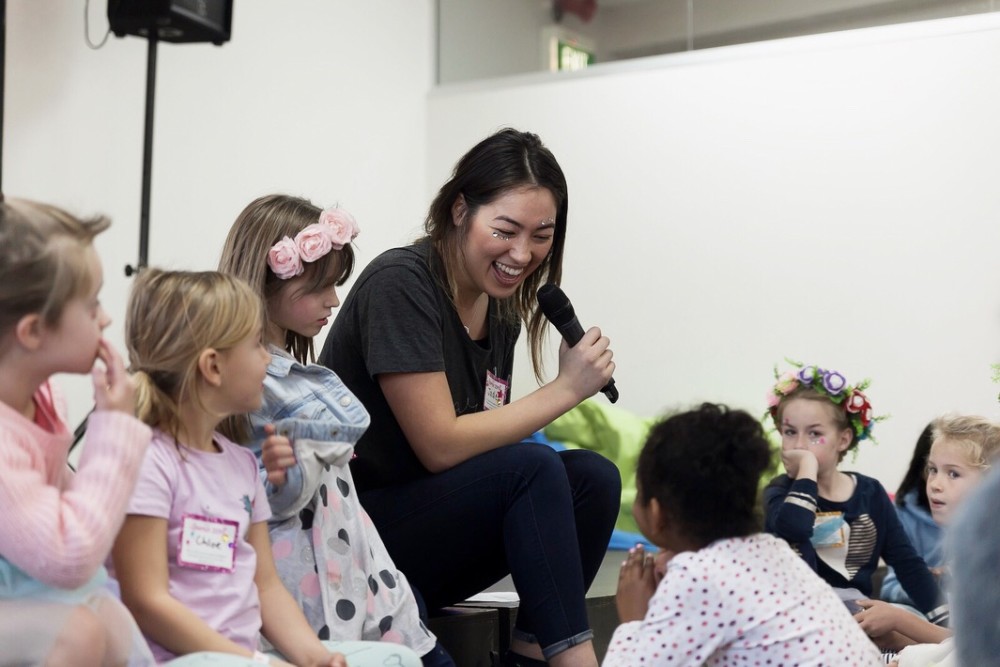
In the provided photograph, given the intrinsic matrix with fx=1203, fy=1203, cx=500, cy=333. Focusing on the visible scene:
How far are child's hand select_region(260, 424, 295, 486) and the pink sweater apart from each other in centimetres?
37

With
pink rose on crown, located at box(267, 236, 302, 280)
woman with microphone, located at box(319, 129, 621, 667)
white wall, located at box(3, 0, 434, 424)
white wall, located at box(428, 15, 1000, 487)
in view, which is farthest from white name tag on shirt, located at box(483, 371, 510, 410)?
white wall, located at box(428, 15, 1000, 487)

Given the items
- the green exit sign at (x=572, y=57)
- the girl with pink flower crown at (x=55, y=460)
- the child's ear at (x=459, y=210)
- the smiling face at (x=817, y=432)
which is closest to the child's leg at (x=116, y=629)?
the girl with pink flower crown at (x=55, y=460)

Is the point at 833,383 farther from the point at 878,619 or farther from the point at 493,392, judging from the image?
the point at 493,392

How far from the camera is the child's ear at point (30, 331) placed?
1.36 metres

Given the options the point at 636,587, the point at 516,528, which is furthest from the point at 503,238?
the point at 636,587

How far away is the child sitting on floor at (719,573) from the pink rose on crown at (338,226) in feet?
2.21

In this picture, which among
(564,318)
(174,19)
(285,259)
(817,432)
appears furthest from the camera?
(174,19)

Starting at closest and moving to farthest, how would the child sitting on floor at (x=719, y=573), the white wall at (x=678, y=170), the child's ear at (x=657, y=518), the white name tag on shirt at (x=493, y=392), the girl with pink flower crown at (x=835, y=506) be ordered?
1. the child sitting on floor at (x=719, y=573)
2. the child's ear at (x=657, y=518)
3. the white name tag on shirt at (x=493, y=392)
4. the girl with pink flower crown at (x=835, y=506)
5. the white wall at (x=678, y=170)

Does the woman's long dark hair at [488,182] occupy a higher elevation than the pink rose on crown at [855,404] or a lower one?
higher

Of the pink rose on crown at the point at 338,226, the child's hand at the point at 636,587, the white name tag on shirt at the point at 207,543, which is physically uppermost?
the pink rose on crown at the point at 338,226

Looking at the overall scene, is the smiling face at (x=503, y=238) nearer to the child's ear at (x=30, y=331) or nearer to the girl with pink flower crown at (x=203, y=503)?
the girl with pink flower crown at (x=203, y=503)

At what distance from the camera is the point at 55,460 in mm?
1434

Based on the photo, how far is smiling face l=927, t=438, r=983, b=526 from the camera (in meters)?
2.83

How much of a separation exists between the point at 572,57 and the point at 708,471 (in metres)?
3.87
